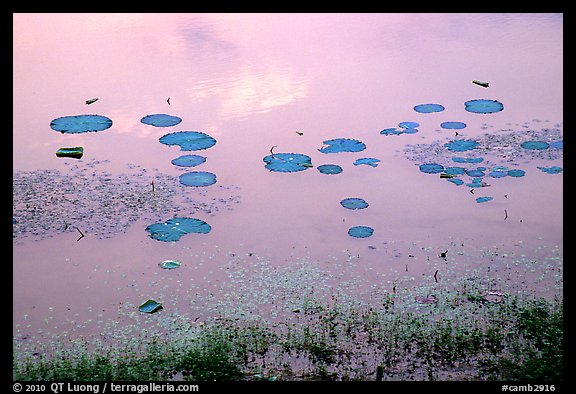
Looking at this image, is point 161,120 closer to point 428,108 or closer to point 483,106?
point 428,108

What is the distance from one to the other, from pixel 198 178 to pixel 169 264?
86 cm

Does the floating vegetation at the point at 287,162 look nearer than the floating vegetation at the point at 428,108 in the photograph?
Yes

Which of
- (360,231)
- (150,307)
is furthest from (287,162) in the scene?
(150,307)

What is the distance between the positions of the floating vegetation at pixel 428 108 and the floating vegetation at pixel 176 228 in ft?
6.76

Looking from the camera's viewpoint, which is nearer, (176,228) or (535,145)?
(176,228)

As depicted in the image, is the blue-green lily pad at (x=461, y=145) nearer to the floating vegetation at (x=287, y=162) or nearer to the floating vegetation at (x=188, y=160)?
the floating vegetation at (x=287, y=162)

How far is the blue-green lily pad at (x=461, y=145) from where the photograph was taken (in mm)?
4824

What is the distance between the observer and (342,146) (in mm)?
4809

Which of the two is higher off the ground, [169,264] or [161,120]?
[161,120]

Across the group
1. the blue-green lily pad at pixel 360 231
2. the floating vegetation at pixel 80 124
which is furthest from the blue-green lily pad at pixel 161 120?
the blue-green lily pad at pixel 360 231

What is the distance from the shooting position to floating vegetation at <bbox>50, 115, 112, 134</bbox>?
4.91m

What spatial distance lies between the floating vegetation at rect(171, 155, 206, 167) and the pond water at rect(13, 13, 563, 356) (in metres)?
0.03

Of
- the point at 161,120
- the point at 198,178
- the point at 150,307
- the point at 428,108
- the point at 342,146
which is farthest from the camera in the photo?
the point at 428,108
